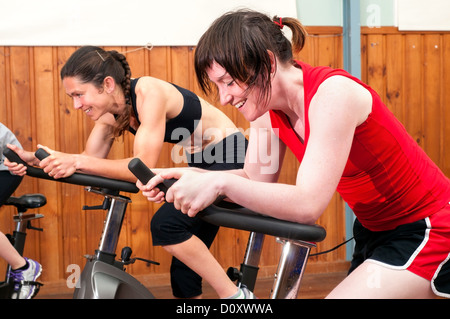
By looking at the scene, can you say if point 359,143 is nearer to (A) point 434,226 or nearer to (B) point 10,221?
(A) point 434,226

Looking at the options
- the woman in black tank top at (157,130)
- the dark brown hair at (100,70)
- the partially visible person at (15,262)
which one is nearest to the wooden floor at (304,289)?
the partially visible person at (15,262)

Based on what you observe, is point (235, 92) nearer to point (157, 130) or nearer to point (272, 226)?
point (272, 226)

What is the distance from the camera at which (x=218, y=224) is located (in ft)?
2.72

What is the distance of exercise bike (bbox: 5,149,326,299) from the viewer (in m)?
0.77

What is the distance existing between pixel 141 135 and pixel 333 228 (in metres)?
1.86

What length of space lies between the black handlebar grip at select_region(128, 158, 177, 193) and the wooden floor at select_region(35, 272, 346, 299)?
1934 mm

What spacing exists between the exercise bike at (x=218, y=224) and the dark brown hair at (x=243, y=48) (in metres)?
0.24

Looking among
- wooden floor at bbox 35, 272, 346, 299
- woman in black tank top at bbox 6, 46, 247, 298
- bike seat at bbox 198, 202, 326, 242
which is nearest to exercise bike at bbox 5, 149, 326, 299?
bike seat at bbox 198, 202, 326, 242

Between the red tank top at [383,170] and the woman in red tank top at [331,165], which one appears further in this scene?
the red tank top at [383,170]

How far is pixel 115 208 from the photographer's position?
5.14ft

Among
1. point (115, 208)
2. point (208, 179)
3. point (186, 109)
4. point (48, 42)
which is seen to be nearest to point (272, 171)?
point (208, 179)

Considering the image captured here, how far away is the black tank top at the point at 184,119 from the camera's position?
78.0 inches

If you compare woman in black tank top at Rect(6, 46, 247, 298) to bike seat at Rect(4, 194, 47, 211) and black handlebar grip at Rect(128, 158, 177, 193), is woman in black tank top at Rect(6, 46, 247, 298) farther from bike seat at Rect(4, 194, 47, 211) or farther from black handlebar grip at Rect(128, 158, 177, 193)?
black handlebar grip at Rect(128, 158, 177, 193)

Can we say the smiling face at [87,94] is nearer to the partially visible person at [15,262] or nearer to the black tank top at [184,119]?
→ the black tank top at [184,119]
